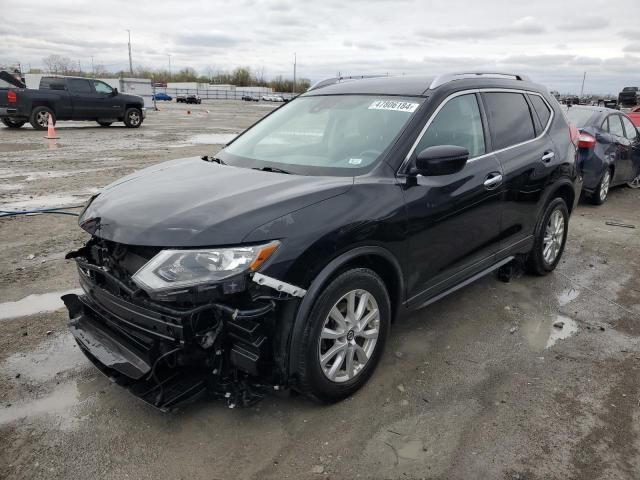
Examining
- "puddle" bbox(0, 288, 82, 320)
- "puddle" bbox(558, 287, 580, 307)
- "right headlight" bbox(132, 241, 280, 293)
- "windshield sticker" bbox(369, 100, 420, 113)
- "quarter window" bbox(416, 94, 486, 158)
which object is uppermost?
"windshield sticker" bbox(369, 100, 420, 113)

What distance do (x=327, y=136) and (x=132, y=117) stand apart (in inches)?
736

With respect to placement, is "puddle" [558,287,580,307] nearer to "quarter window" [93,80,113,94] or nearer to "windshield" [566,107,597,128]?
"windshield" [566,107,597,128]

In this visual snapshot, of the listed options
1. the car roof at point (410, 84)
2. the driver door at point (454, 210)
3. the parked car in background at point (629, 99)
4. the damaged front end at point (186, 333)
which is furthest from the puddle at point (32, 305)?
the parked car in background at point (629, 99)

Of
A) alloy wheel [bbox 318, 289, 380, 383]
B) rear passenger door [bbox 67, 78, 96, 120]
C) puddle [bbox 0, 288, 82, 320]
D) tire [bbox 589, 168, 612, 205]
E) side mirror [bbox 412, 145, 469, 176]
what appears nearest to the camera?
alloy wheel [bbox 318, 289, 380, 383]

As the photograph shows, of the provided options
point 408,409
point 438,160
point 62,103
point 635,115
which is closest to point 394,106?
point 438,160

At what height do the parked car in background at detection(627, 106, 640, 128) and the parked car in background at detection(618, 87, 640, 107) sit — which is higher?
the parked car in background at detection(618, 87, 640, 107)

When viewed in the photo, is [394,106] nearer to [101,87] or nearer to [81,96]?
[81,96]

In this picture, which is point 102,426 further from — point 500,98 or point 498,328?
point 500,98

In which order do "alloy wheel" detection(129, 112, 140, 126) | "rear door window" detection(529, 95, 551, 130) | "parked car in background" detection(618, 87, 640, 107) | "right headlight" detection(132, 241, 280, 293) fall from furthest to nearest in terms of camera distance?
"parked car in background" detection(618, 87, 640, 107) → "alloy wheel" detection(129, 112, 140, 126) → "rear door window" detection(529, 95, 551, 130) → "right headlight" detection(132, 241, 280, 293)

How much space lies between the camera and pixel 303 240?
2654 millimetres

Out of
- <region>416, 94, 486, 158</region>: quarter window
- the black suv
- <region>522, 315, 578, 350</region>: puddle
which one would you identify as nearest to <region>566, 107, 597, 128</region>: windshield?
the black suv

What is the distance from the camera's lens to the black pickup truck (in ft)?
57.2

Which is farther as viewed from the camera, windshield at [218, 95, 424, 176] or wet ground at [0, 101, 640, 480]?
windshield at [218, 95, 424, 176]

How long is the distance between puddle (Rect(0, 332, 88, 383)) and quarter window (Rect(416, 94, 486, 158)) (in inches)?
108
